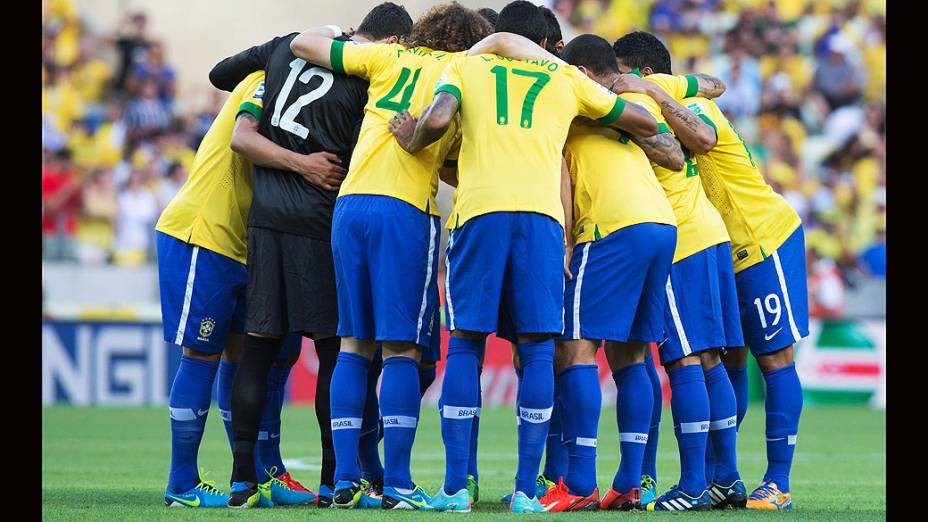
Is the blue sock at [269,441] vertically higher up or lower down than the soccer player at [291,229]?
lower down

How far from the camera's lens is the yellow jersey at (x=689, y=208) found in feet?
19.0

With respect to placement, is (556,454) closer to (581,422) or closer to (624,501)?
(624,501)

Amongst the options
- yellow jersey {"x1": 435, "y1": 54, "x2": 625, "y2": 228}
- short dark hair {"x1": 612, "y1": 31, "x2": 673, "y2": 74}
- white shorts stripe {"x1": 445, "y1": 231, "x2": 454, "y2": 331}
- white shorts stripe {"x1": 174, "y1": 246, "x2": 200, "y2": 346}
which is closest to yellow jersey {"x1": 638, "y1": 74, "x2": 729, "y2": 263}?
short dark hair {"x1": 612, "y1": 31, "x2": 673, "y2": 74}

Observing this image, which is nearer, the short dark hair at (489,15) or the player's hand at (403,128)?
the player's hand at (403,128)

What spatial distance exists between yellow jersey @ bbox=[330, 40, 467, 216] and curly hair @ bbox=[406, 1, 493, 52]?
65 millimetres

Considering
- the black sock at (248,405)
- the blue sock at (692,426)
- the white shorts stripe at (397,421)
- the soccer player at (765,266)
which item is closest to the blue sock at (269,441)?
the black sock at (248,405)

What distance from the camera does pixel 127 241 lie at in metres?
15.4

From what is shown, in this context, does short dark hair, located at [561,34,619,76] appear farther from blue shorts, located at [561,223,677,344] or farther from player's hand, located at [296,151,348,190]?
player's hand, located at [296,151,348,190]

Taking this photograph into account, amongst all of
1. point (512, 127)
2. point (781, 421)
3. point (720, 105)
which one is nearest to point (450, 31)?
point (512, 127)

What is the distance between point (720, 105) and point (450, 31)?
13.9m

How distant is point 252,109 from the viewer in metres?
5.67

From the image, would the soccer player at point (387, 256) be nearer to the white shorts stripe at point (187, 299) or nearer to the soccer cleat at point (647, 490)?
the white shorts stripe at point (187, 299)
